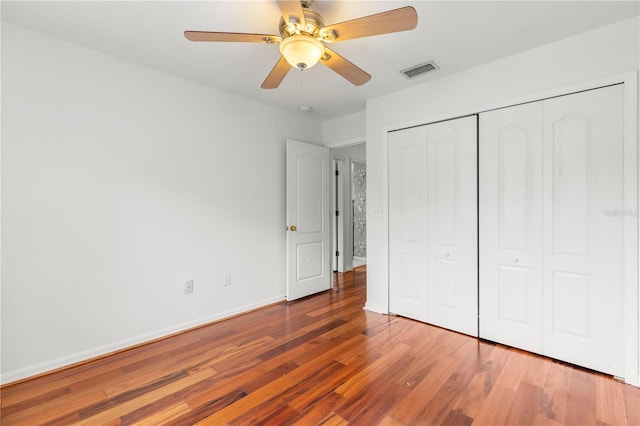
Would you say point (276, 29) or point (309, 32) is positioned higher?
point (276, 29)

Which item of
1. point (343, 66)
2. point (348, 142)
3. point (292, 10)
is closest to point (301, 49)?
point (292, 10)

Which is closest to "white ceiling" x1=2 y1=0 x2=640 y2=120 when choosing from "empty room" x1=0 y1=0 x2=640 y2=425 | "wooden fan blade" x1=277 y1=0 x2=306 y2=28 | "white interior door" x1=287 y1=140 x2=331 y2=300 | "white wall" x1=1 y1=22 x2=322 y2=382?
"empty room" x1=0 y1=0 x2=640 y2=425

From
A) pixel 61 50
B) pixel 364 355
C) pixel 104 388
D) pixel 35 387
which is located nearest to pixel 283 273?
pixel 364 355

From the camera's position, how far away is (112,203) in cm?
259

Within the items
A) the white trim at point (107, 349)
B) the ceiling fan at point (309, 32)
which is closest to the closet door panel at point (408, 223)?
the ceiling fan at point (309, 32)

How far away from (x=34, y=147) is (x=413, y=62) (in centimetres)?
309

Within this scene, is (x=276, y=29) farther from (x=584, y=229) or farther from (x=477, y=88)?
(x=584, y=229)

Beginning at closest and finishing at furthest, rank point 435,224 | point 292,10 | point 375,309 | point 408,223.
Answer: point 292,10, point 435,224, point 408,223, point 375,309

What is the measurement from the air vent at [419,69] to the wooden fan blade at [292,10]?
1.50m

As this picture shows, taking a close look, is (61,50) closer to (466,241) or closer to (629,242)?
(466,241)

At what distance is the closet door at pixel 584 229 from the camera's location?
2.14m

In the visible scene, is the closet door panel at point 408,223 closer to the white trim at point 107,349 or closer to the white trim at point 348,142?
the white trim at point 348,142

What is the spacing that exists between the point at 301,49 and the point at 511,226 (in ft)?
7.29

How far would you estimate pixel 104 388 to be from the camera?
2.08 metres
